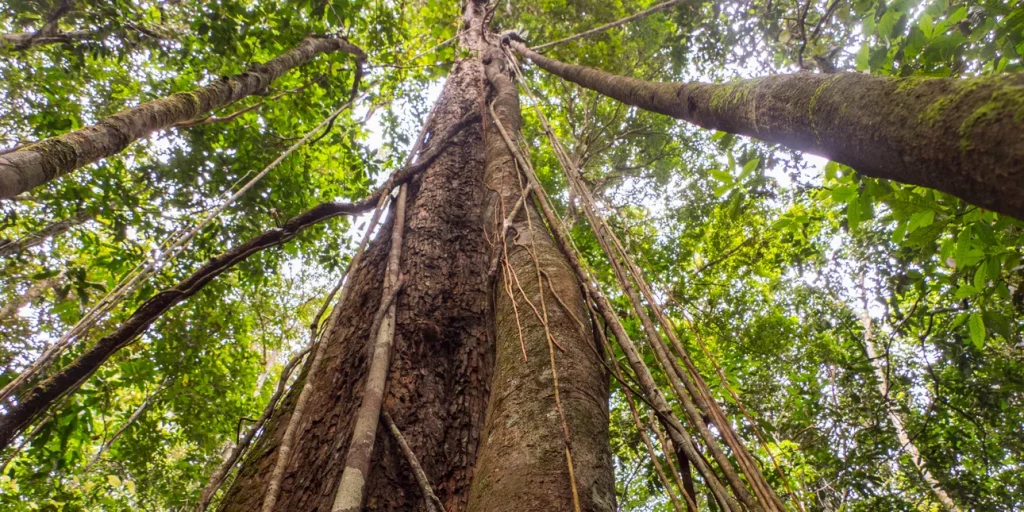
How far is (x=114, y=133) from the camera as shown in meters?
1.77

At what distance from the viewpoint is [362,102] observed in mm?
5387

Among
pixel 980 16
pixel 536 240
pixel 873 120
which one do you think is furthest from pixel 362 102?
pixel 873 120

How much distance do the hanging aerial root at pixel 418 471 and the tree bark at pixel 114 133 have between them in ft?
4.08

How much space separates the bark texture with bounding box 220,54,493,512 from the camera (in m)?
1.16

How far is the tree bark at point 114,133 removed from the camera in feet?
4.50

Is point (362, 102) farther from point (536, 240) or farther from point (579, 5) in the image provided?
point (536, 240)

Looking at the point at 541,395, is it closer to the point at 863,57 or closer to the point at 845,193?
the point at 845,193

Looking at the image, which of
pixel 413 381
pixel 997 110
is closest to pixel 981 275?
pixel 997 110

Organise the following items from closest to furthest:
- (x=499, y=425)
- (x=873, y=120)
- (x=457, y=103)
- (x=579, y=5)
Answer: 1. (x=873, y=120)
2. (x=499, y=425)
3. (x=457, y=103)
4. (x=579, y=5)

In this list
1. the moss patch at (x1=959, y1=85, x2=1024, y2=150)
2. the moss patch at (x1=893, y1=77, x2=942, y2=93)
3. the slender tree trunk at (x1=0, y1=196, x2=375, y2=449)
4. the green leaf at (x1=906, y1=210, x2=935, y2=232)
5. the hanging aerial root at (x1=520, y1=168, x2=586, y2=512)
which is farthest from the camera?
the green leaf at (x1=906, y1=210, x2=935, y2=232)

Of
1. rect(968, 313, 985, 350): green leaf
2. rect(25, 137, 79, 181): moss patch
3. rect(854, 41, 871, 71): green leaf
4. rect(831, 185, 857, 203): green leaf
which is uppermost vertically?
rect(854, 41, 871, 71): green leaf

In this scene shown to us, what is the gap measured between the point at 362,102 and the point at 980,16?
5072 mm

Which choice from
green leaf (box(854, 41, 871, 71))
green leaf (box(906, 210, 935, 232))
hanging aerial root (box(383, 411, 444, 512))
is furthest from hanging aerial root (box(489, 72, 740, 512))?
green leaf (box(854, 41, 871, 71))

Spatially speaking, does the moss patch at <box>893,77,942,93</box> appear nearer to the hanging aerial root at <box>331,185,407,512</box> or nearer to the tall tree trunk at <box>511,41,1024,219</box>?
the tall tree trunk at <box>511,41,1024,219</box>
